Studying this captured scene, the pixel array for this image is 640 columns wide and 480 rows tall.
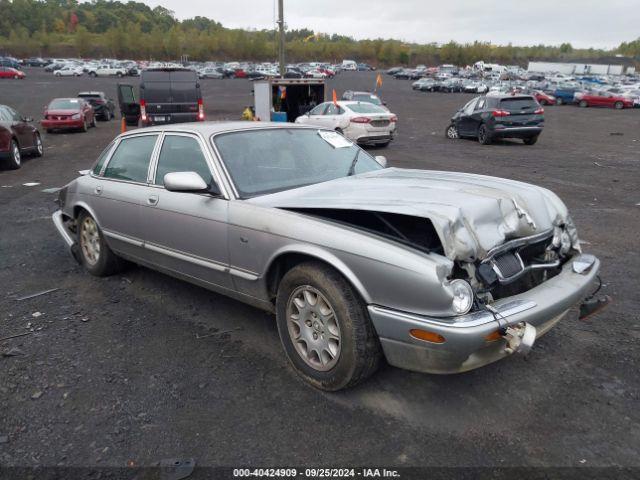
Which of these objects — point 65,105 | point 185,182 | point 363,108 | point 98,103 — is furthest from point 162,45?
point 185,182

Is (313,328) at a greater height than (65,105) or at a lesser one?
greater

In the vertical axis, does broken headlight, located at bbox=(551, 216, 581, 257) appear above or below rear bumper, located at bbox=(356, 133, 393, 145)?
above

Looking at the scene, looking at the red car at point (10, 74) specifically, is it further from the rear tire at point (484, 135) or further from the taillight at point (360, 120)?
the rear tire at point (484, 135)

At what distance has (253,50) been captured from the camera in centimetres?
13325

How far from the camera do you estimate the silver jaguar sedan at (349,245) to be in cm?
274

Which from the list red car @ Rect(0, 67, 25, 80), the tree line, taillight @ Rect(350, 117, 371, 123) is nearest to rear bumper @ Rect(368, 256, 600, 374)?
taillight @ Rect(350, 117, 371, 123)

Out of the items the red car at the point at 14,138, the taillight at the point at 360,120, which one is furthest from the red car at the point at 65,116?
the taillight at the point at 360,120

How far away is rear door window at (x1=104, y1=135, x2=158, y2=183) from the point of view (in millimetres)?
4535

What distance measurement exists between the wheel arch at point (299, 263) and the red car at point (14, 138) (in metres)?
11.0

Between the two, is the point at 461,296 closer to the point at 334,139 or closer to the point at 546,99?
the point at 334,139

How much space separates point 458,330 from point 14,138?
12977 mm

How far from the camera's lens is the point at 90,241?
529cm

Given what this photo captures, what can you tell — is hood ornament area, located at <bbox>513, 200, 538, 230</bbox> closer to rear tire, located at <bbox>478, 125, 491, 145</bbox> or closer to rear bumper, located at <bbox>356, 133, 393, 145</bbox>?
rear bumper, located at <bbox>356, 133, 393, 145</bbox>

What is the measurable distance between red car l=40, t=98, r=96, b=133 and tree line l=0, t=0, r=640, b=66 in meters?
109
